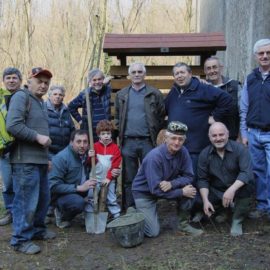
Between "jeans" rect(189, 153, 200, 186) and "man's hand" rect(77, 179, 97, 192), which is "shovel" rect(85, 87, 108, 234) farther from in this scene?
"jeans" rect(189, 153, 200, 186)

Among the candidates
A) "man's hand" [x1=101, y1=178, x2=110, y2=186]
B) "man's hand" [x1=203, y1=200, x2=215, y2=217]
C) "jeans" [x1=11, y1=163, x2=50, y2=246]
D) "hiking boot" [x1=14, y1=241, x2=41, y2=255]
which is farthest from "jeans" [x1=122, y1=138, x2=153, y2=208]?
"hiking boot" [x1=14, y1=241, x2=41, y2=255]

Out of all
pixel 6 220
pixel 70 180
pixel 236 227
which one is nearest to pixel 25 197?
pixel 70 180

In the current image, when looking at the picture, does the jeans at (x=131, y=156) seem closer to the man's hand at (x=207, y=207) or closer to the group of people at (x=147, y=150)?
the group of people at (x=147, y=150)

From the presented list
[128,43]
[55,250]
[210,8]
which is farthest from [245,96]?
[210,8]

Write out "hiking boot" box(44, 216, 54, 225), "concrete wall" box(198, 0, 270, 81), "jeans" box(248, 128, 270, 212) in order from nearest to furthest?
"jeans" box(248, 128, 270, 212) < "hiking boot" box(44, 216, 54, 225) < "concrete wall" box(198, 0, 270, 81)

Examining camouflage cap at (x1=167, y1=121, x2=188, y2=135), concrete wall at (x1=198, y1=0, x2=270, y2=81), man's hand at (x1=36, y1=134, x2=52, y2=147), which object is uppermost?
concrete wall at (x1=198, y1=0, x2=270, y2=81)

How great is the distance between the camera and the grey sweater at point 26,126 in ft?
13.7

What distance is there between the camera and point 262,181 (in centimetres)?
529

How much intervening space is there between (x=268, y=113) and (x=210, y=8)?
920 centimetres

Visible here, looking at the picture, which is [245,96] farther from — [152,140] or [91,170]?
[91,170]

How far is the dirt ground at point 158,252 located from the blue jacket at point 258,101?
118 centimetres

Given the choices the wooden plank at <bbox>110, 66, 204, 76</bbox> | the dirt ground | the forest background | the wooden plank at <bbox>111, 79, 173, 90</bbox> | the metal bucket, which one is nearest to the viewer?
the dirt ground

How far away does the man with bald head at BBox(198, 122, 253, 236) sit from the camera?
4.84 metres

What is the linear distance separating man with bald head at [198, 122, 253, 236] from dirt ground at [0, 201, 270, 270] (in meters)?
0.26
